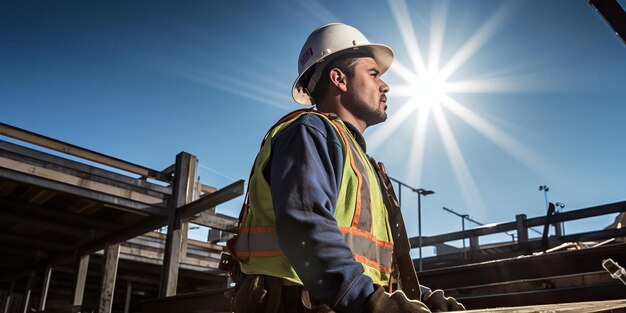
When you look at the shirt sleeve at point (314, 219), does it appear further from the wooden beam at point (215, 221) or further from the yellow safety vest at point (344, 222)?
the wooden beam at point (215, 221)

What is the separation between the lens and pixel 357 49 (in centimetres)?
293

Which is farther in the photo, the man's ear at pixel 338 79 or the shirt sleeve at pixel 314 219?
the man's ear at pixel 338 79

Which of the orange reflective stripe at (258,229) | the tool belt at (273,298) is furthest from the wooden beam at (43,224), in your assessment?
the tool belt at (273,298)

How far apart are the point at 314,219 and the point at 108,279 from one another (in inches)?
356

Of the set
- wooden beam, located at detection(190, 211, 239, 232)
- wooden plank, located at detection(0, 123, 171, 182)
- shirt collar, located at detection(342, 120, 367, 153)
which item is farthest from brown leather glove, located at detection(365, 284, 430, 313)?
wooden beam, located at detection(190, 211, 239, 232)

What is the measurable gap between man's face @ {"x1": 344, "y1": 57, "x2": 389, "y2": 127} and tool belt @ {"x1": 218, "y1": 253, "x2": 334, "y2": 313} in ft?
3.56

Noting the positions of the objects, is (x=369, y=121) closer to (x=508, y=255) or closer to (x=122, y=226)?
(x=122, y=226)

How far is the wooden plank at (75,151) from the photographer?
753 centimetres

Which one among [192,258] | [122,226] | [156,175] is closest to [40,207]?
[122,226]

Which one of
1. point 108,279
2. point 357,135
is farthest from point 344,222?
point 108,279

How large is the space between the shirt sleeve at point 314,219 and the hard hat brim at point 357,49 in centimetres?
87

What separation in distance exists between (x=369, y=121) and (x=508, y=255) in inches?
362

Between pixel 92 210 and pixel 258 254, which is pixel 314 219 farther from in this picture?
pixel 92 210

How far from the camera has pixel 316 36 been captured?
9.37 feet
